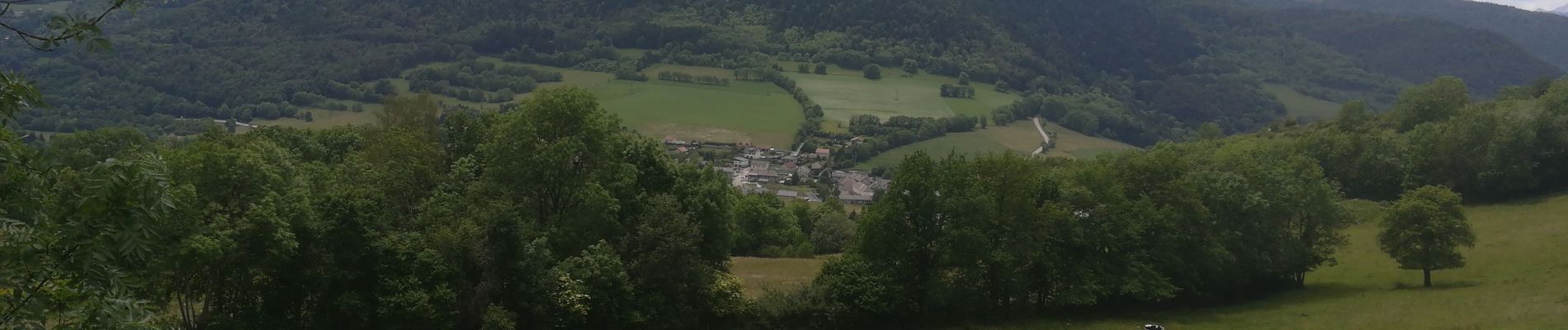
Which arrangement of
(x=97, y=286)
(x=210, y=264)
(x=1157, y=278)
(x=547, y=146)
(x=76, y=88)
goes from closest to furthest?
1. (x=97, y=286)
2. (x=210, y=264)
3. (x=547, y=146)
4. (x=1157, y=278)
5. (x=76, y=88)

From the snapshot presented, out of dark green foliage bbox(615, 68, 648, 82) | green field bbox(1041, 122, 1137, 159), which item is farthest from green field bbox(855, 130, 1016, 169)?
dark green foliage bbox(615, 68, 648, 82)

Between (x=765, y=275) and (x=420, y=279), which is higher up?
(x=420, y=279)

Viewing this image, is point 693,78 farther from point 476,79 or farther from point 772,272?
point 772,272

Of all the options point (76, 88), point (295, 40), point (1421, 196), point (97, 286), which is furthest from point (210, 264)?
point (295, 40)

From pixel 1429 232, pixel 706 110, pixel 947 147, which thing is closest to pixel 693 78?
pixel 706 110

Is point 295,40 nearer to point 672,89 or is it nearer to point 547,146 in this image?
point 672,89

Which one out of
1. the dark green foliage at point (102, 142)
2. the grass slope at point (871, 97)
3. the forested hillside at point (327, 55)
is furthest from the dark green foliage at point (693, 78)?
the dark green foliage at point (102, 142)

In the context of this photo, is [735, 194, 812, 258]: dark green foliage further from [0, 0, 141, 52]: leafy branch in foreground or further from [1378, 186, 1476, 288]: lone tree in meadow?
[0, 0, 141, 52]: leafy branch in foreground
